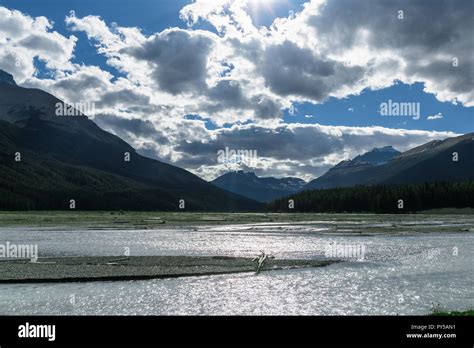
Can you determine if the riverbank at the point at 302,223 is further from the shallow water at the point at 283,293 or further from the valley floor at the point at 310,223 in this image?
the shallow water at the point at 283,293

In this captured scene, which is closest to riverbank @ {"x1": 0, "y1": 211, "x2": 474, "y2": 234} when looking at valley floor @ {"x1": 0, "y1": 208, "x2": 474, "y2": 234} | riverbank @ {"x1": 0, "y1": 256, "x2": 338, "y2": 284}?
valley floor @ {"x1": 0, "y1": 208, "x2": 474, "y2": 234}

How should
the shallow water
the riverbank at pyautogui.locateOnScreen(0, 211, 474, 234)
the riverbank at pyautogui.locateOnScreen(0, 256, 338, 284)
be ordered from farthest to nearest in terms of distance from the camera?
the riverbank at pyautogui.locateOnScreen(0, 211, 474, 234) → the riverbank at pyautogui.locateOnScreen(0, 256, 338, 284) → the shallow water

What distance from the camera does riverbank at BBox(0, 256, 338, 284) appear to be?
112ft

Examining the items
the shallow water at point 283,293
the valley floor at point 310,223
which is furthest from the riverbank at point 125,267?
the valley floor at point 310,223

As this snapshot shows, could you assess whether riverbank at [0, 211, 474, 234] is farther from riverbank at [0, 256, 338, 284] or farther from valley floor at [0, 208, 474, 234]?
riverbank at [0, 256, 338, 284]

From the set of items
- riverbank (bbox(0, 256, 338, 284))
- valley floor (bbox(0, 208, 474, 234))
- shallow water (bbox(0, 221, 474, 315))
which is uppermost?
riverbank (bbox(0, 256, 338, 284))

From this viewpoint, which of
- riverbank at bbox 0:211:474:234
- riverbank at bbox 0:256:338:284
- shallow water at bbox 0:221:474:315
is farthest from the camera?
riverbank at bbox 0:211:474:234

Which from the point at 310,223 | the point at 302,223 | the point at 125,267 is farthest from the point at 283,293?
the point at 310,223

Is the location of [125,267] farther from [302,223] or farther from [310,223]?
[310,223]

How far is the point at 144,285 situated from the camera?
1262 inches

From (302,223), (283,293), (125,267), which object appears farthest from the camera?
(302,223)

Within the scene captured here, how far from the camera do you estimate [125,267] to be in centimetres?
3909
